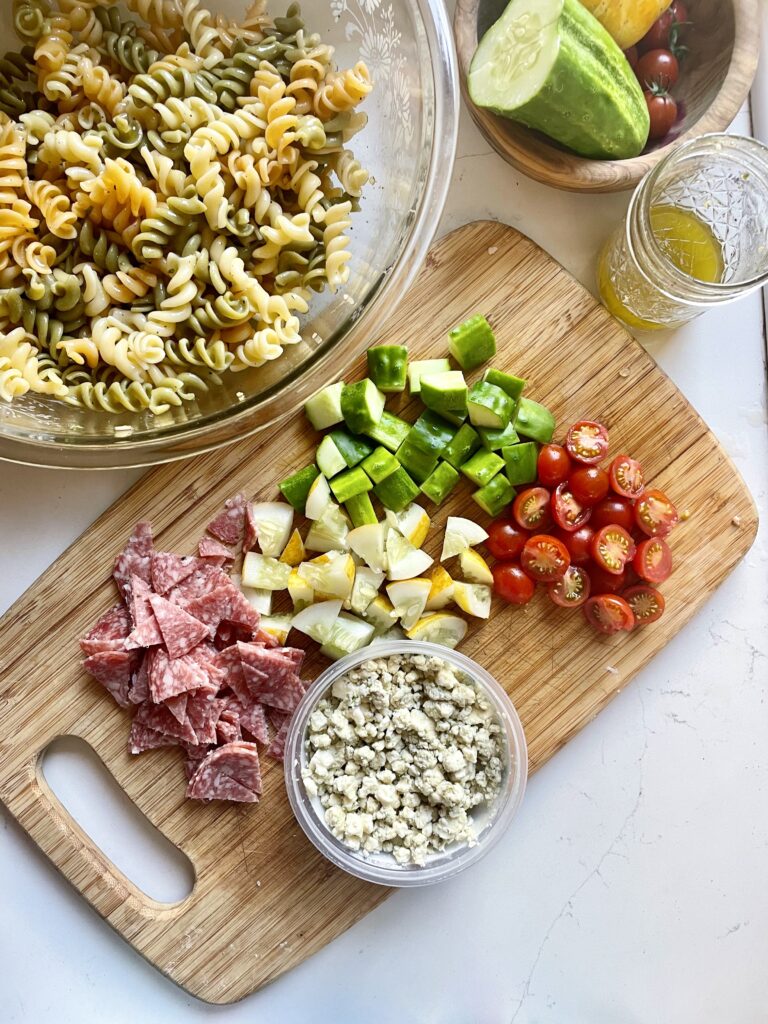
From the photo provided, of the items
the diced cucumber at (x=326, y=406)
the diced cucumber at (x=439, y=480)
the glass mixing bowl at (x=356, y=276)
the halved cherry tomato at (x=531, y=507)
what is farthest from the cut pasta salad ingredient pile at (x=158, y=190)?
the halved cherry tomato at (x=531, y=507)

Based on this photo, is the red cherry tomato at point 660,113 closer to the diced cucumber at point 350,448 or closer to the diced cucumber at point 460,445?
the diced cucumber at point 460,445

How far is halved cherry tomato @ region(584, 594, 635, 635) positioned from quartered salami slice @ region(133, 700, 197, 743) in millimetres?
1164

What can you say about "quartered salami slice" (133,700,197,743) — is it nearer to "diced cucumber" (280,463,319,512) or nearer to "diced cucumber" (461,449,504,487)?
"diced cucumber" (280,463,319,512)

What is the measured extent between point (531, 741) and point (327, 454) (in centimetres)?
100

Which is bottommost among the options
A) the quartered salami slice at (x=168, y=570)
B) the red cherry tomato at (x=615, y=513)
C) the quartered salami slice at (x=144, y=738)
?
the red cherry tomato at (x=615, y=513)

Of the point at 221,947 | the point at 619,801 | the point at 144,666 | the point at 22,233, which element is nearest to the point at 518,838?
the point at 619,801

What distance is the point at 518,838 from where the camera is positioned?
8.43 ft

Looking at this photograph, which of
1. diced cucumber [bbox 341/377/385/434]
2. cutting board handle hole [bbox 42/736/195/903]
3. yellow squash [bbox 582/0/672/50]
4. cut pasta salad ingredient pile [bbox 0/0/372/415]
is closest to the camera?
cut pasta salad ingredient pile [bbox 0/0/372/415]

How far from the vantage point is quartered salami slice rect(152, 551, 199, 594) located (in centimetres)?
237

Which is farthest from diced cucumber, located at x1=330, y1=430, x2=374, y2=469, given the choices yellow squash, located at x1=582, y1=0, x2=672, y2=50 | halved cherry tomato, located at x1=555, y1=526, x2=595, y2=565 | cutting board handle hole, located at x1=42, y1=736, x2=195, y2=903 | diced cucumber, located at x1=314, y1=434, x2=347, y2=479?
yellow squash, located at x1=582, y1=0, x2=672, y2=50

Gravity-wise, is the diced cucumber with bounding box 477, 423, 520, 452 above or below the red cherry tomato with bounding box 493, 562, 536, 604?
above

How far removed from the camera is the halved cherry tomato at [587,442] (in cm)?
241

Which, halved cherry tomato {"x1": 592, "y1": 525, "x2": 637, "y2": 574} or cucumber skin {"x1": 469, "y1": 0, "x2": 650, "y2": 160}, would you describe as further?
halved cherry tomato {"x1": 592, "y1": 525, "x2": 637, "y2": 574}

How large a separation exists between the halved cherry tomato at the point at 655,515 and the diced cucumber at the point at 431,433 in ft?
1.84
